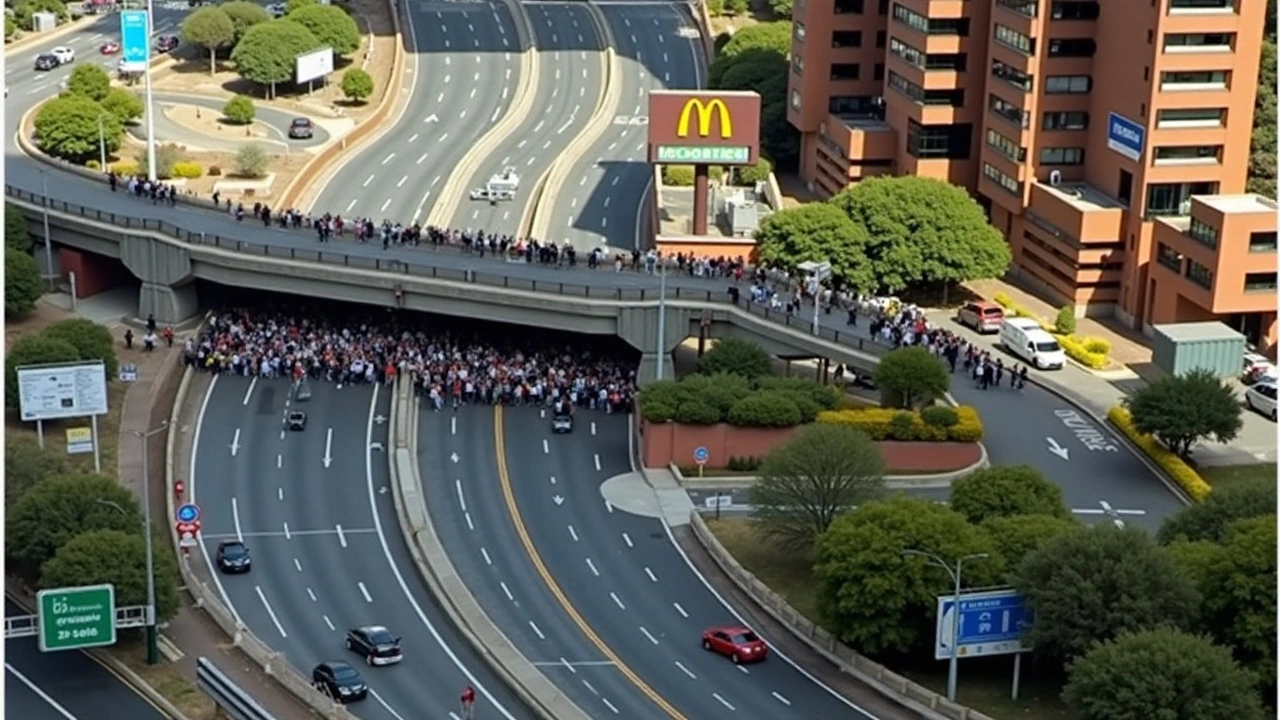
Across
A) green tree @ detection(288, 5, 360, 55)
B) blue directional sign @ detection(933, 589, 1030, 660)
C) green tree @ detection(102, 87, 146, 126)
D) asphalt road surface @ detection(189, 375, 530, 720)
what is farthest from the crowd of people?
green tree @ detection(288, 5, 360, 55)

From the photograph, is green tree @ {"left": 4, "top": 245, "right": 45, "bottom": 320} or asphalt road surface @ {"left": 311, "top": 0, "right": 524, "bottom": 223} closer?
green tree @ {"left": 4, "top": 245, "right": 45, "bottom": 320}

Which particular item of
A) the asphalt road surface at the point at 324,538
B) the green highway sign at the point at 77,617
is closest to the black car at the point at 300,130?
the asphalt road surface at the point at 324,538

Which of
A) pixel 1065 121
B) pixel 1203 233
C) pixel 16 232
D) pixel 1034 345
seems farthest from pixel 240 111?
pixel 1203 233

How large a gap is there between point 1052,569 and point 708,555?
1895 cm

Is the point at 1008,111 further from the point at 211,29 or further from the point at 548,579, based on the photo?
the point at 211,29

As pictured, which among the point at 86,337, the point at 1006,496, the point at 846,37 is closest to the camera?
the point at 1006,496

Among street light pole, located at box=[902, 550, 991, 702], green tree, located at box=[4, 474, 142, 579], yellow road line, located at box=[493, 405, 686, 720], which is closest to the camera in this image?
street light pole, located at box=[902, 550, 991, 702]

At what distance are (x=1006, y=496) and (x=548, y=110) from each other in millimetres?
96650

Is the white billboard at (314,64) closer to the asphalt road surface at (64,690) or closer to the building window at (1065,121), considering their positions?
the building window at (1065,121)

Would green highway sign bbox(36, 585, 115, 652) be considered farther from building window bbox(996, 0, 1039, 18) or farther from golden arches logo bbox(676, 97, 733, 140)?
building window bbox(996, 0, 1039, 18)

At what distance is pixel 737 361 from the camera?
101 meters

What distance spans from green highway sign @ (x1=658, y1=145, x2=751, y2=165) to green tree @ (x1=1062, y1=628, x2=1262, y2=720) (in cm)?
5855

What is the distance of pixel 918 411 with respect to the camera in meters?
95.6

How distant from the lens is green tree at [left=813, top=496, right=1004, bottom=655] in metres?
74.4
